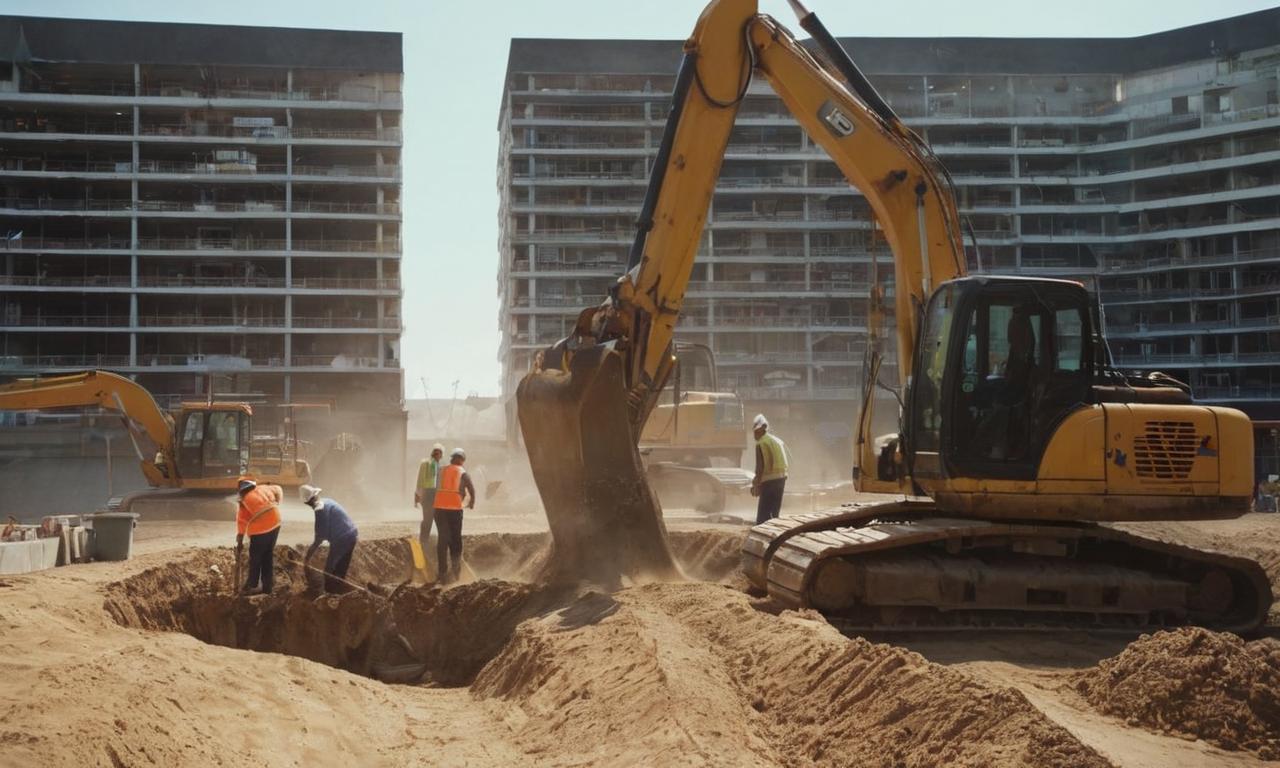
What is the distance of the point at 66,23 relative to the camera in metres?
64.9

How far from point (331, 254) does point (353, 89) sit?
31.1 ft

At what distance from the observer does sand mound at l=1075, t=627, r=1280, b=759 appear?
7.05 metres

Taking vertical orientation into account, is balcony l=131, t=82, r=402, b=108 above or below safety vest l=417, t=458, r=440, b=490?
above

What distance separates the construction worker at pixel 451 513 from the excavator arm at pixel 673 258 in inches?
154

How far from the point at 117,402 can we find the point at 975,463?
21101mm

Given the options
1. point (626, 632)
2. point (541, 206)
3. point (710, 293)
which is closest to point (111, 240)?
point (541, 206)

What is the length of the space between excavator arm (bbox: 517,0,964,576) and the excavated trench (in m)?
1.04

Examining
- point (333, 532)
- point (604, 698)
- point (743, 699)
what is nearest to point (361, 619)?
point (333, 532)

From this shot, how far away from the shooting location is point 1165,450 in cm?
1072

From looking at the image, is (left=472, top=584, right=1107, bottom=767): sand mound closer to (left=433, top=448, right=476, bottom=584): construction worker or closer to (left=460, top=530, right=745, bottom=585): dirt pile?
(left=460, top=530, right=745, bottom=585): dirt pile

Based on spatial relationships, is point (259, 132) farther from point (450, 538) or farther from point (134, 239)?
point (450, 538)

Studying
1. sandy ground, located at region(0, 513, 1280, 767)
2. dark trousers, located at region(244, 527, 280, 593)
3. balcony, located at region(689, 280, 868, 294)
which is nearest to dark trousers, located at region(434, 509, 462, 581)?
dark trousers, located at region(244, 527, 280, 593)

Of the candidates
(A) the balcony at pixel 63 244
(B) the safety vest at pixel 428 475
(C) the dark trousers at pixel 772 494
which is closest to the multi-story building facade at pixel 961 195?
(A) the balcony at pixel 63 244

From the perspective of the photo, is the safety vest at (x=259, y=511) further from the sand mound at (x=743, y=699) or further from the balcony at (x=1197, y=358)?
the balcony at (x=1197, y=358)
